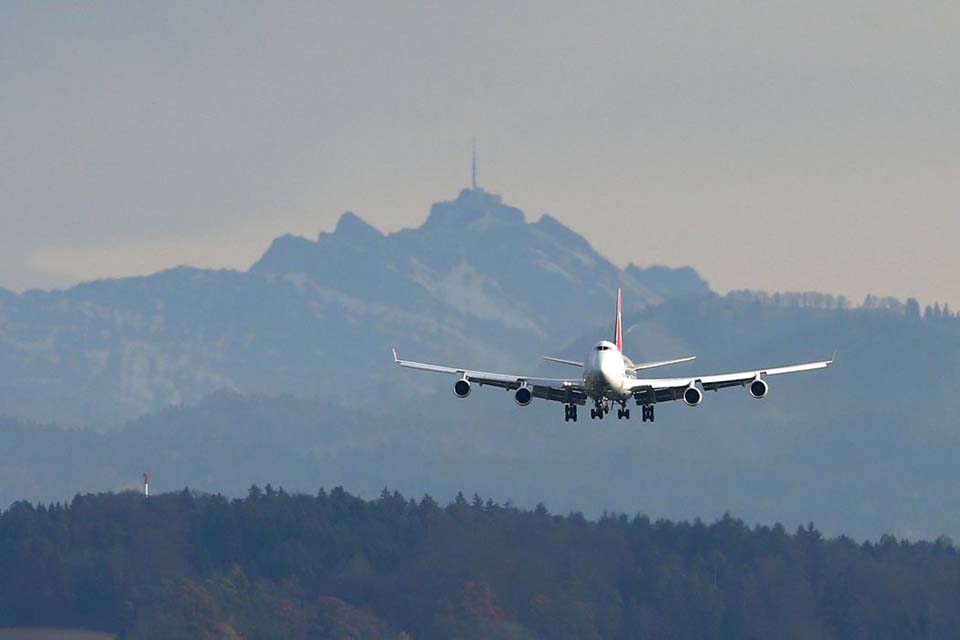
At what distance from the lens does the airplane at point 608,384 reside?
12062 centimetres

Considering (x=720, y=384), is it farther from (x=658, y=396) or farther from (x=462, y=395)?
(x=462, y=395)

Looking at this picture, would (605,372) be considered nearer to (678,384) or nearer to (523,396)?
(523,396)

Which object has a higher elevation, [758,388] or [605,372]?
[605,372]

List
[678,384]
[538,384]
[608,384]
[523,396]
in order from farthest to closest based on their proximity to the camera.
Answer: [538,384] < [678,384] < [523,396] < [608,384]


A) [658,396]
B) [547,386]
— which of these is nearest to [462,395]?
[547,386]

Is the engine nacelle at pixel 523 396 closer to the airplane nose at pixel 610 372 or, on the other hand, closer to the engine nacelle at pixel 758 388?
the airplane nose at pixel 610 372

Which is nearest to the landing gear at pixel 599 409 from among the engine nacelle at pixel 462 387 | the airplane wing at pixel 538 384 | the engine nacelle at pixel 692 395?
the airplane wing at pixel 538 384

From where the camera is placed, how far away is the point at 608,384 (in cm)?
12056

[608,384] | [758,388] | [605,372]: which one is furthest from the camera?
[758,388]

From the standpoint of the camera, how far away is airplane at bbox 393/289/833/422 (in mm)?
120625

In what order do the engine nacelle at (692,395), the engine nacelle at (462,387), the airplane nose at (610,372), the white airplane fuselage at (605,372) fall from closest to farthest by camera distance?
the airplane nose at (610,372)
the white airplane fuselage at (605,372)
the engine nacelle at (462,387)
the engine nacelle at (692,395)

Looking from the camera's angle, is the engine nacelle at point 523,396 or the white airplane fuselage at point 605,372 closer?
the white airplane fuselage at point 605,372

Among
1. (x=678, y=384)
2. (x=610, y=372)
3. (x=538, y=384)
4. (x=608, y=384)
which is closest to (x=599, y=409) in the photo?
(x=538, y=384)

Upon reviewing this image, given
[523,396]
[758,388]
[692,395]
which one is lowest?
[523,396]
